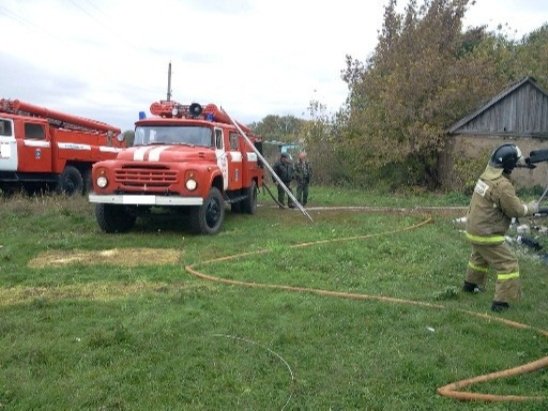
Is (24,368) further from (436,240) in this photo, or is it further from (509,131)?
(509,131)

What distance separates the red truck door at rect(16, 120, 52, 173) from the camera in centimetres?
1470

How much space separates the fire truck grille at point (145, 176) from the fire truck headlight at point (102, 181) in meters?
0.22

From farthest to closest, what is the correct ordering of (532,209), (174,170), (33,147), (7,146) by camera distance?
(33,147)
(7,146)
(174,170)
(532,209)

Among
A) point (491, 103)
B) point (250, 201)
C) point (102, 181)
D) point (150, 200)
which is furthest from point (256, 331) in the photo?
point (491, 103)

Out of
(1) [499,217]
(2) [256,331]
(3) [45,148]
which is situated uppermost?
(3) [45,148]

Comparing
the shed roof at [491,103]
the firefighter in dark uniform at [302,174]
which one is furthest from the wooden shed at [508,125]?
the firefighter in dark uniform at [302,174]

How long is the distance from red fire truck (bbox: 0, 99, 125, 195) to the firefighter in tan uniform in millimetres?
9675

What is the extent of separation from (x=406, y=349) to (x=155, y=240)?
5856 mm

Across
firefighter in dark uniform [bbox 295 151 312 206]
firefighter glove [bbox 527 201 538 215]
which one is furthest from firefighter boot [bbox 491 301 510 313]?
firefighter in dark uniform [bbox 295 151 312 206]

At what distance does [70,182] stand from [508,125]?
14953 millimetres

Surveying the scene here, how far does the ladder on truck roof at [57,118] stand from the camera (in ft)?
48.5

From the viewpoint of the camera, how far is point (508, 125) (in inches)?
826

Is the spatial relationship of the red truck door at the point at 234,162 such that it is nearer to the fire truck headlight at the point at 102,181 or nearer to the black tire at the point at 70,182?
the fire truck headlight at the point at 102,181

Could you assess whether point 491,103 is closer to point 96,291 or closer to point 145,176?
point 145,176
